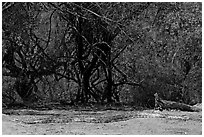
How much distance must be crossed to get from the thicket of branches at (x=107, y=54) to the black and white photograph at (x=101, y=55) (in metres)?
0.02

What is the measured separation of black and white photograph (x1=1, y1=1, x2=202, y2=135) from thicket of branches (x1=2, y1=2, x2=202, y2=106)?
0.06ft

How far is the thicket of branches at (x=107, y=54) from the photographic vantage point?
345 inches

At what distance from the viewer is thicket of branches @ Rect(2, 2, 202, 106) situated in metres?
8.76

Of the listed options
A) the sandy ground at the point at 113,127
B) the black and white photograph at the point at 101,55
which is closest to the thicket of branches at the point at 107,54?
the black and white photograph at the point at 101,55

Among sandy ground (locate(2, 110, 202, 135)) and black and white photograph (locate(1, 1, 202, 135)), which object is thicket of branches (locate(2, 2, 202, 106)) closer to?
black and white photograph (locate(1, 1, 202, 135))

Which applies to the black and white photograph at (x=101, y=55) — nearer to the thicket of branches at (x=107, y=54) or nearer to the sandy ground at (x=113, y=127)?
the thicket of branches at (x=107, y=54)

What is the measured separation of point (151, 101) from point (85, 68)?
61.0 inches

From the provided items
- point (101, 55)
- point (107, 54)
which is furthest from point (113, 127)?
point (101, 55)

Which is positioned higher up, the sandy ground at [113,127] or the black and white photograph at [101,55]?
the black and white photograph at [101,55]

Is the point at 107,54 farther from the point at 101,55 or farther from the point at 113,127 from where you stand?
the point at 113,127

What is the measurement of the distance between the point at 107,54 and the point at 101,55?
0.17m

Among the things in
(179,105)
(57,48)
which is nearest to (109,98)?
(57,48)

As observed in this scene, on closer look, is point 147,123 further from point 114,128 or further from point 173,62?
point 173,62

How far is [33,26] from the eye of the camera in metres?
8.98
